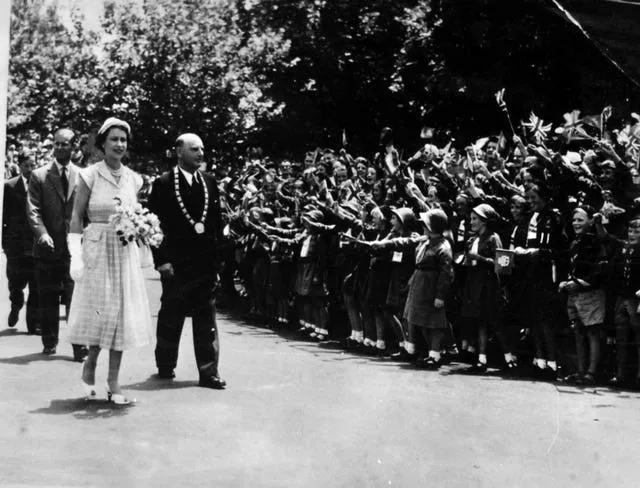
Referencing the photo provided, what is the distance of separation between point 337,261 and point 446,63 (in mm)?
7760

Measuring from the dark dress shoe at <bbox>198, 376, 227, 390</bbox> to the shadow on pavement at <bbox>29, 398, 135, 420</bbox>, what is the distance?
101 cm

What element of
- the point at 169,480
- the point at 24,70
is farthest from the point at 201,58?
the point at 169,480

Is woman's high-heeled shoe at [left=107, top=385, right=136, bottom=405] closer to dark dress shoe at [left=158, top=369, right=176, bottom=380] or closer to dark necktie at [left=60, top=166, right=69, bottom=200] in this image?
dark dress shoe at [left=158, top=369, right=176, bottom=380]

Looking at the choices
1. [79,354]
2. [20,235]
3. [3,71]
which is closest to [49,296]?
[79,354]

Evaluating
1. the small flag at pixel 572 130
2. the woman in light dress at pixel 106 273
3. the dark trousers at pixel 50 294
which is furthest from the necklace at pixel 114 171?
the small flag at pixel 572 130

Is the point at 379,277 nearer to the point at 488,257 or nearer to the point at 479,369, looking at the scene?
the point at 488,257

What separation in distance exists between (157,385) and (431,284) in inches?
122

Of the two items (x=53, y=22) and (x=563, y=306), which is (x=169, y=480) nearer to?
(x=53, y=22)

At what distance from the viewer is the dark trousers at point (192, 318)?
24.8ft

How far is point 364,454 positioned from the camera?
553 centimetres

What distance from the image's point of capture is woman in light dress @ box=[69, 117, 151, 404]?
21.2 ft

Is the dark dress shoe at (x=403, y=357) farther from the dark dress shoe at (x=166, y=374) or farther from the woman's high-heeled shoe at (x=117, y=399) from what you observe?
the woman's high-heeled shoe at (x=117, y=399)

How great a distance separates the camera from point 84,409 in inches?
251

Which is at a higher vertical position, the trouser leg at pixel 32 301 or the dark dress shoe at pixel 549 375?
the trouser leg at pixel 32 301
